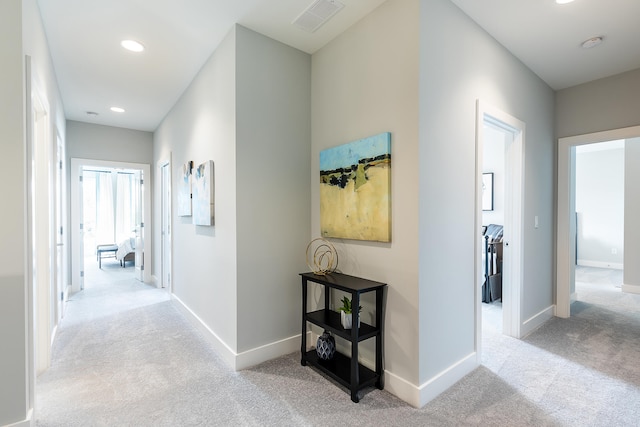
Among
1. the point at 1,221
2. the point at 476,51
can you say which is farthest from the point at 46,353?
the point at 476,51

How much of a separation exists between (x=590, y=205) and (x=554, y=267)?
187 inches

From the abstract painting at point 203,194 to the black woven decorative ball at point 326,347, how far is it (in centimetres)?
143

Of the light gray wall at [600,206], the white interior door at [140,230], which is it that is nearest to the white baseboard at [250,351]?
the white interior door at [140,230]

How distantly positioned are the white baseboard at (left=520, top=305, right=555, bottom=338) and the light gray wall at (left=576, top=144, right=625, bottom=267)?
15.4 ft

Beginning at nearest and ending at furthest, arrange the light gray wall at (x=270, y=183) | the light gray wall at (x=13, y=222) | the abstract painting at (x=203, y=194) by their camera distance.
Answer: the light gray wall at (x=13, y=222), the light gray wall at (x=270, y=183), the abstract painting at (x=203, y=194)

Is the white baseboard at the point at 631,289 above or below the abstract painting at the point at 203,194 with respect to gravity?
below

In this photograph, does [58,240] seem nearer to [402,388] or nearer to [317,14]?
[317,14]

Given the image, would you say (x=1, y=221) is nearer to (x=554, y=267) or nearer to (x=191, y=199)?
(x=191, y=199)

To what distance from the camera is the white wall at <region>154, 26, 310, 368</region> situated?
247 cm

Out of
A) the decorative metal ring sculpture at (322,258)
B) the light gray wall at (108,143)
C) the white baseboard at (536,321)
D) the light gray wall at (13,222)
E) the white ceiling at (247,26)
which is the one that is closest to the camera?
the light gray wall at (13,222)

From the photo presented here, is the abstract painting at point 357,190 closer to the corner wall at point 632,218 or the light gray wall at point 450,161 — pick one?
the light gray wall at point 450,161

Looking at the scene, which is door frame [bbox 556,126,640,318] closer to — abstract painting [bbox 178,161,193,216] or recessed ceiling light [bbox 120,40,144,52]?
abstract painting [bbox 178,161,193,216]

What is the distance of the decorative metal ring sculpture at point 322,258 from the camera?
261 cm

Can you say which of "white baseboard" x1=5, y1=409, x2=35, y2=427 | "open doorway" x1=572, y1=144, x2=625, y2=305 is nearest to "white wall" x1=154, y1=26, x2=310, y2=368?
"white baseboard" x1=5, y1=409, x2=35, y2=427
